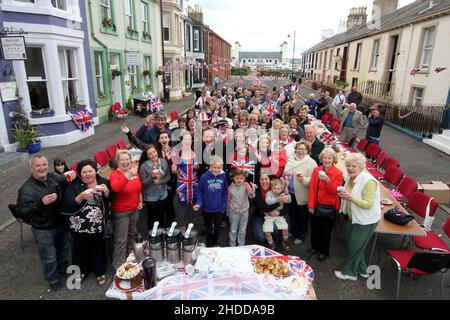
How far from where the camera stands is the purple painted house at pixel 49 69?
9.45 m

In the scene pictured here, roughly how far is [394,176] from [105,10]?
15.7m

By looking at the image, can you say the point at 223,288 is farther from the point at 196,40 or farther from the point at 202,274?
the point at 196,40

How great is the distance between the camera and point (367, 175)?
4020 mm

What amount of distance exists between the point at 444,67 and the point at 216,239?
1428 cm

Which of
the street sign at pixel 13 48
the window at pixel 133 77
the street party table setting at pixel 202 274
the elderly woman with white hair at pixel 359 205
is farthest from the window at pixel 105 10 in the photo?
the elderly woman with white hair at pixel 359 205

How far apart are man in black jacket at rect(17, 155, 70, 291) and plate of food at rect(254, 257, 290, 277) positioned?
2.78m

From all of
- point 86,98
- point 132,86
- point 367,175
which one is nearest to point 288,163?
point 367,175

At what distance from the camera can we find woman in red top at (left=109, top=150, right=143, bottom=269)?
410 cm

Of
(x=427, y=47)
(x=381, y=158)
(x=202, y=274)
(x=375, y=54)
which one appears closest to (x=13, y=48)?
(x=202, y=274)

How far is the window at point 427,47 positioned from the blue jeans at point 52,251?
700 inches

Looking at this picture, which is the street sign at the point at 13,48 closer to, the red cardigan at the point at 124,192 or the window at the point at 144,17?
the red cardigan at the point at 124,192

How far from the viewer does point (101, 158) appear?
275 inches

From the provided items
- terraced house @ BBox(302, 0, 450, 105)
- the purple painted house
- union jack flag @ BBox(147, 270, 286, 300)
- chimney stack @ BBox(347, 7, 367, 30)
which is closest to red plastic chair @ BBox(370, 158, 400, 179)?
union jack flag @ BBox(147, 270, 286, 300)

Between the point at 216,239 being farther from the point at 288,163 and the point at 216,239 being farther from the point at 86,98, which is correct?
the point at 86,98
